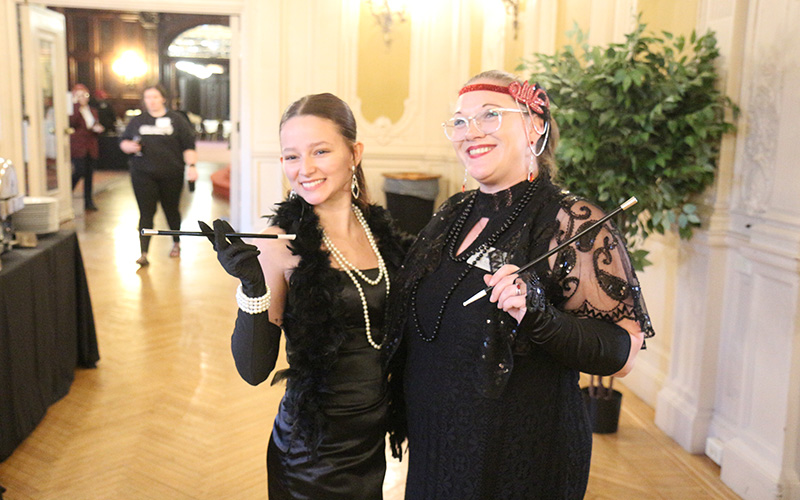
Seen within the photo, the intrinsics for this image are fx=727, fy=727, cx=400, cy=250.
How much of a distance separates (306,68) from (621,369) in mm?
7228

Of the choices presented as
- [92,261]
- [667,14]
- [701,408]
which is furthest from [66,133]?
[701,408]

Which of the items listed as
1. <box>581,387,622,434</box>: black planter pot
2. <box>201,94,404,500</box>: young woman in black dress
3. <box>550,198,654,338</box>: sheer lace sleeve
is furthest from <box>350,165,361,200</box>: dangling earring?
<box>581,387,622,434</box>: black planter pot

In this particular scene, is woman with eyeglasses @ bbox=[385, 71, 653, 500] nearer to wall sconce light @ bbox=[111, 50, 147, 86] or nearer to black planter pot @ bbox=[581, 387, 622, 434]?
black planter pot @ bbox=[581, 387, 622, 434]

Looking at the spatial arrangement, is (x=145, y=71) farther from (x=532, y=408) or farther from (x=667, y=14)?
(x=532, y=408)

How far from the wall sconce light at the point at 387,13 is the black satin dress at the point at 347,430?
691 cm

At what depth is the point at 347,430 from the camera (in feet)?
6.08

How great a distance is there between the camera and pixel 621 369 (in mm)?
1610

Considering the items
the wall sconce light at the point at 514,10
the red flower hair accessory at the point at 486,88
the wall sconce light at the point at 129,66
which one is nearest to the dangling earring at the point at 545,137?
the red flower hair accessory at the point at 486,88

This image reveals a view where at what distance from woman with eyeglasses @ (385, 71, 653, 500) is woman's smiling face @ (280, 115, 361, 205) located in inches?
11.3

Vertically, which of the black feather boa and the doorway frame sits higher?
the doorway frame

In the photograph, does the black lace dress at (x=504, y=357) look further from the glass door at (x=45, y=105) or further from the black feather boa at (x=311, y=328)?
the glass door at (x=45, y=105)

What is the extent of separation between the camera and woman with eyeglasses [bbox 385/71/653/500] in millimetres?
1555

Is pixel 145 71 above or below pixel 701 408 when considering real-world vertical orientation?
above

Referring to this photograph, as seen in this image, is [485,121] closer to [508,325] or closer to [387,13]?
[508,325]
